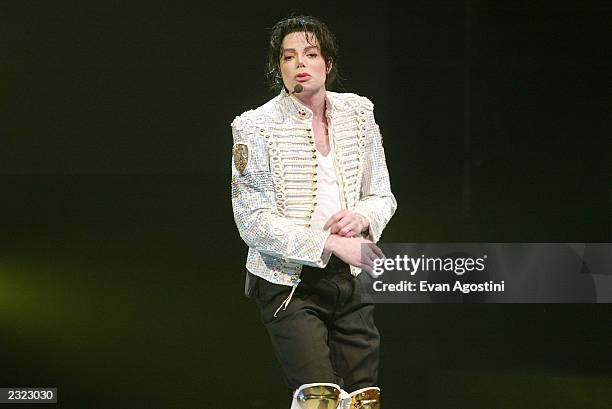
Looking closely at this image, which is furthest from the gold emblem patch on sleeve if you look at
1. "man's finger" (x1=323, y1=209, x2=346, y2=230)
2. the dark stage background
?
the dark stage background

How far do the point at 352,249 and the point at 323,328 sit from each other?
0.25m

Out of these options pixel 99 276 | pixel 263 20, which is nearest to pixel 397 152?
pixel 263 20

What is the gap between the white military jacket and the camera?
327 cm

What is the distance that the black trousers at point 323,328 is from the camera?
129 inches

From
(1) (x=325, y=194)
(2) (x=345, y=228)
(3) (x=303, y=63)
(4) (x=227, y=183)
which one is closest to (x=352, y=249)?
(2) (x=345, y=228)

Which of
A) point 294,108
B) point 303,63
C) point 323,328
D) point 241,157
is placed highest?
point 303,63

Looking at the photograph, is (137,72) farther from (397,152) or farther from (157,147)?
(397,152)

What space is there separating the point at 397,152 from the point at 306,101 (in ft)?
3.21

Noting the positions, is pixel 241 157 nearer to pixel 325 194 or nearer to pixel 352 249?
pixel 325 194

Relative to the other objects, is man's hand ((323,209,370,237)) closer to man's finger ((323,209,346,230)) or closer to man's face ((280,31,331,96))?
man's finger ((323,209,346,230))

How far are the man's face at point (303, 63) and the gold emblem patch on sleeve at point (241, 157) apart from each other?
24 centimetres

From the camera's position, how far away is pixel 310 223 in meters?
3.35

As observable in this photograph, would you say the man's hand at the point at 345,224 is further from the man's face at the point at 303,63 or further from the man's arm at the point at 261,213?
the man's face at the point at 303,63

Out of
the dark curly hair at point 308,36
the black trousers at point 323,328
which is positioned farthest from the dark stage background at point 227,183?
the black trousers at point 323,328
